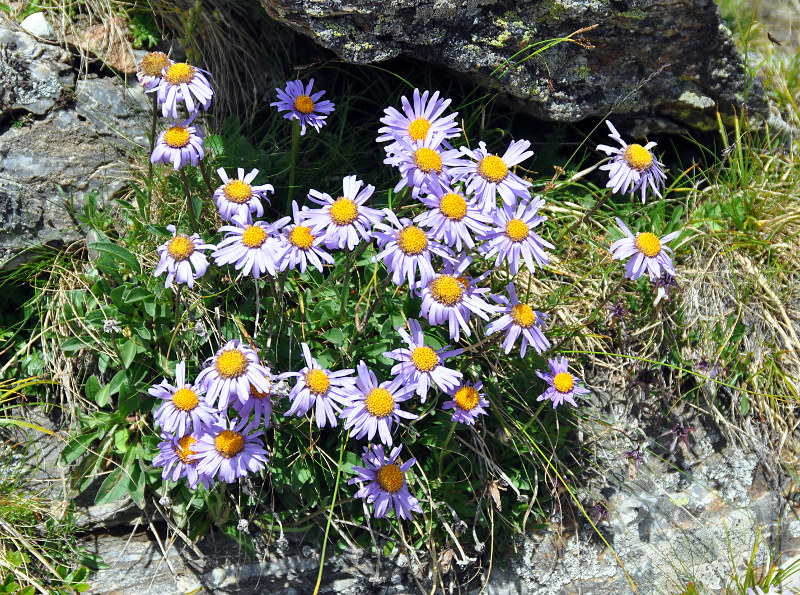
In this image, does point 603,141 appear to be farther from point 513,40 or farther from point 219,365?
point 219,365

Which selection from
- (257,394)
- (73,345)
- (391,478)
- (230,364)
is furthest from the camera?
(73,345)

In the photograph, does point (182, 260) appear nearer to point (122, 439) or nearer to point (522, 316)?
point (122, 439)

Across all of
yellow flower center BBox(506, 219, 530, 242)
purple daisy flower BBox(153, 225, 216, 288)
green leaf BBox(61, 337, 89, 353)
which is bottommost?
green leaf BBox(61, 337, 89, 353)

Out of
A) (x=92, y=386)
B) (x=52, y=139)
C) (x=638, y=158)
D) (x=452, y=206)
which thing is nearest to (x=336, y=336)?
(x=452, y=206)

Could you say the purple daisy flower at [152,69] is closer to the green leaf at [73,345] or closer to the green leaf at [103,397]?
the green leaf at [73,345]

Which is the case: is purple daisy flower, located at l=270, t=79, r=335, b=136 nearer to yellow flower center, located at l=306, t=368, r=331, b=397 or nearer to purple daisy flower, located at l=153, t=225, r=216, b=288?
purple daisy flower, located at l=153, t=225, r=216, b=288

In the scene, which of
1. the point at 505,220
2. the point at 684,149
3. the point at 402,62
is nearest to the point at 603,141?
the point at 684,149

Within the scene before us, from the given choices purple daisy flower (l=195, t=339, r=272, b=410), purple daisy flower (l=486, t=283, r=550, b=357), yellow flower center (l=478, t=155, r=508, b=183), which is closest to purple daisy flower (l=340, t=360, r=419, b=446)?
purple daisy flower (l=195, t=339, r=272, b=410)
